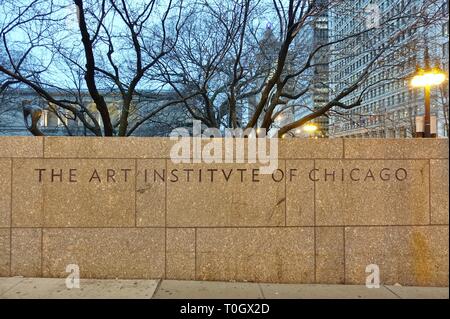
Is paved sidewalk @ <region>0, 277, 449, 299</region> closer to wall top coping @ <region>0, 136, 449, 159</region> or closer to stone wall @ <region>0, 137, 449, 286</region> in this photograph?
stone wall @ <region>0, 137, 449, 286</region>

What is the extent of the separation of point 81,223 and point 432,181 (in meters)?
5.39

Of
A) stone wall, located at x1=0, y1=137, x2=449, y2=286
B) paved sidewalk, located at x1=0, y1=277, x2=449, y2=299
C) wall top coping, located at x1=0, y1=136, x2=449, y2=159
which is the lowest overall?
paved sidewalk, located at x1=0, y1=277, x2=449, y2=299

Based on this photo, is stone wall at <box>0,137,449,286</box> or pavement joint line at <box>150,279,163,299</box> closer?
pavement joint line at <box>150,279,163,299</box>

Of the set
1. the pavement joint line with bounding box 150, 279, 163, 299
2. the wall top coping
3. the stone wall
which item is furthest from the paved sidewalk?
the wall top coping

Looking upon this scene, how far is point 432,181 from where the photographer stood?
215 inches

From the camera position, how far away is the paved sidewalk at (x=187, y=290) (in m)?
4.65

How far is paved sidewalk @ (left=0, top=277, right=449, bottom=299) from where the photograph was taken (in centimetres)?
465

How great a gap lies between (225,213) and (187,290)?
1.23 metres

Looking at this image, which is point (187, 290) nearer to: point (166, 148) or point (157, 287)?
point (157, 287)

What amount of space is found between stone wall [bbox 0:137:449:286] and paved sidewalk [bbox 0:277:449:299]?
0.58ft

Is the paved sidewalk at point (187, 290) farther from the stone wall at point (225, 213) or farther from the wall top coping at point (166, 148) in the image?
the wall top coping at point (166, 148)

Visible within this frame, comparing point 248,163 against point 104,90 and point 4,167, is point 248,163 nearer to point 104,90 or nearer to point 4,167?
point 4,167

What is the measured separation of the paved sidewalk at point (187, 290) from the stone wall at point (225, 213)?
7.0 inches
